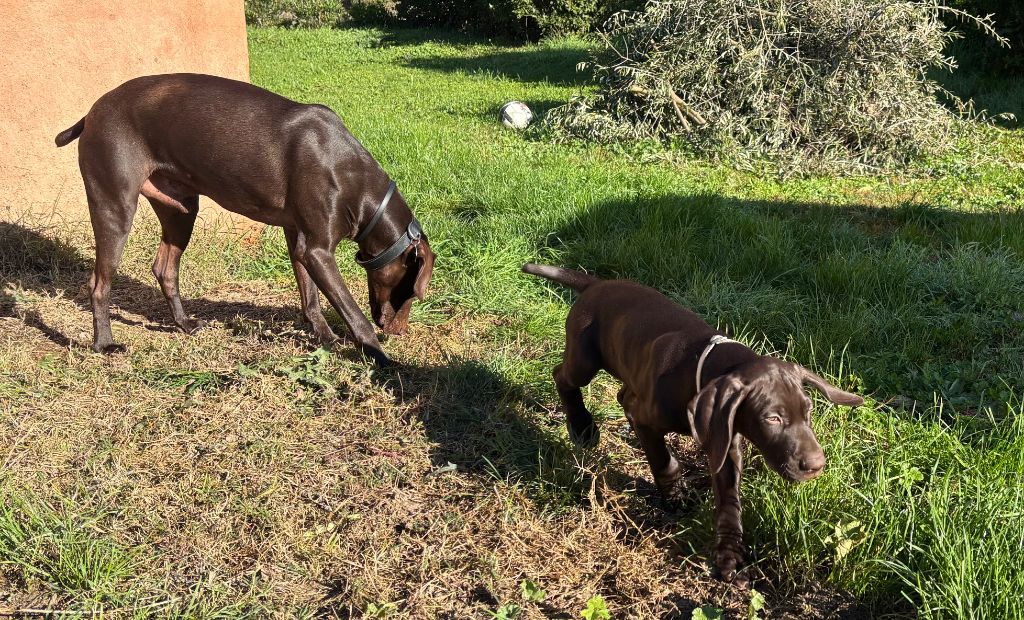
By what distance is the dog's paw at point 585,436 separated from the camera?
12.0ft

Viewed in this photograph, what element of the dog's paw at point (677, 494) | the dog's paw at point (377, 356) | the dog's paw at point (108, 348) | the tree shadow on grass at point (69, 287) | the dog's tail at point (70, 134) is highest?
the dog's tail at point (70, 134)

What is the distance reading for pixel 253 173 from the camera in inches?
179

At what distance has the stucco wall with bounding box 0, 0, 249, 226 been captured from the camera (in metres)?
5.79

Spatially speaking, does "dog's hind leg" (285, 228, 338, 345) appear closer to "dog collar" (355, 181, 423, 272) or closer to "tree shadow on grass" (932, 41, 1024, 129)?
"dog collar" (355, 181, 423, 272)

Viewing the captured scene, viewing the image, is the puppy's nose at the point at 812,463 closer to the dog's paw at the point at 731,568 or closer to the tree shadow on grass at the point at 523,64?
the dog's paw at the point at 731,568

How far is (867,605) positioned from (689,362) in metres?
0.98

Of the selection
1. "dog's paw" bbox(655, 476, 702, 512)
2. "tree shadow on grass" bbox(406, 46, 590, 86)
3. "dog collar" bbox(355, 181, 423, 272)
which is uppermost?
"dog collar" bbox(355, 181, 423, 272)

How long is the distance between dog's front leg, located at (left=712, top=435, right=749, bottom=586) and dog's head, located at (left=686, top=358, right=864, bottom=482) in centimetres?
28

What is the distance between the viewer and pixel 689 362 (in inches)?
114

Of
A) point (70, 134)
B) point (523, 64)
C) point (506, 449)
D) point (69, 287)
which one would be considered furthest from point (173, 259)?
point (523, 64)

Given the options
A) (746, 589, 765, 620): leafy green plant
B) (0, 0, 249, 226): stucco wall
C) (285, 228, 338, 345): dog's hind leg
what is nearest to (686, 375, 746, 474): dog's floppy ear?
(746, 589, 765, 620): leafy green plant

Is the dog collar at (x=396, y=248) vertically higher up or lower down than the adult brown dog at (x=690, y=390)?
lower down

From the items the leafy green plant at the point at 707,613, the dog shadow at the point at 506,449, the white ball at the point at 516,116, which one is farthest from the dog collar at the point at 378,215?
the white ball at the point at 516,116

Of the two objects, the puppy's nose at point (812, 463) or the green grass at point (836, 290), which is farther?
the green grass at point (836, 290)
